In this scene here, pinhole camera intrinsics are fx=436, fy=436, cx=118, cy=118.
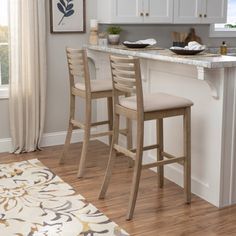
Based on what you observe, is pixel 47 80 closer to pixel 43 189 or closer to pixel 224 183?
pixel 43 189

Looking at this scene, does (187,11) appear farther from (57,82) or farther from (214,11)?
(57,82)

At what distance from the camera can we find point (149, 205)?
312cm

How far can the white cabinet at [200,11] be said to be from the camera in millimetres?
4714

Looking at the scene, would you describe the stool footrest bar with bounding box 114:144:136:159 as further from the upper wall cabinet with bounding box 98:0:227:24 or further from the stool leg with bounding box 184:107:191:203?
the upper wall cabinet with bounding box 98:0:227:24

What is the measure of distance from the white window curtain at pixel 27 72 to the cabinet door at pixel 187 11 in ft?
4.75

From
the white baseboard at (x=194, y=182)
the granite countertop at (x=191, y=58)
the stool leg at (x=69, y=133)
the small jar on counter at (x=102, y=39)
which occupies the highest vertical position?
the small jar on counter at (x=102, y=39)

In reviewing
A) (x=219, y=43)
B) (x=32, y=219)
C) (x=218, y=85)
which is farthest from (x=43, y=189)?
(x=219, y=43)

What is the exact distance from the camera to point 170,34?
199 inches

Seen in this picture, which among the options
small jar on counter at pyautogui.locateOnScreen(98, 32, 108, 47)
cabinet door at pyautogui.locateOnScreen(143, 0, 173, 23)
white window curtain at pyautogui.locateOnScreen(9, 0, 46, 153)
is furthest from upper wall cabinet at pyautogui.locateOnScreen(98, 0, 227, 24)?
white window curtain at pyautogui.locateOnScreen(9, 0, 46, 153)

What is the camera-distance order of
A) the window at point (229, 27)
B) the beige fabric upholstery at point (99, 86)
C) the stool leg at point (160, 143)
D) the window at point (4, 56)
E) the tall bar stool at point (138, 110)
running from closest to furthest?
the tall bar stool at point (138, 110) < the stool leg at point (160, 143) < the beige fabric upholstery at point (99, 86) < the window at point (4, 56) < the window at point (229, 27)

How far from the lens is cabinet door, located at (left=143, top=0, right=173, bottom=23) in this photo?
4492 mm

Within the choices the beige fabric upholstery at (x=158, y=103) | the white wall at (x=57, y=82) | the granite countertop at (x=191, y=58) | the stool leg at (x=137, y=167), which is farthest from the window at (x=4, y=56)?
the stool leg at (x=137, y=167)

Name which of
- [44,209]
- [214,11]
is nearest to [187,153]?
[44,209]

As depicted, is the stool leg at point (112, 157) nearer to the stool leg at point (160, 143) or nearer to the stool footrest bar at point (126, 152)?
the stool footrest bar at point (126, 152)
